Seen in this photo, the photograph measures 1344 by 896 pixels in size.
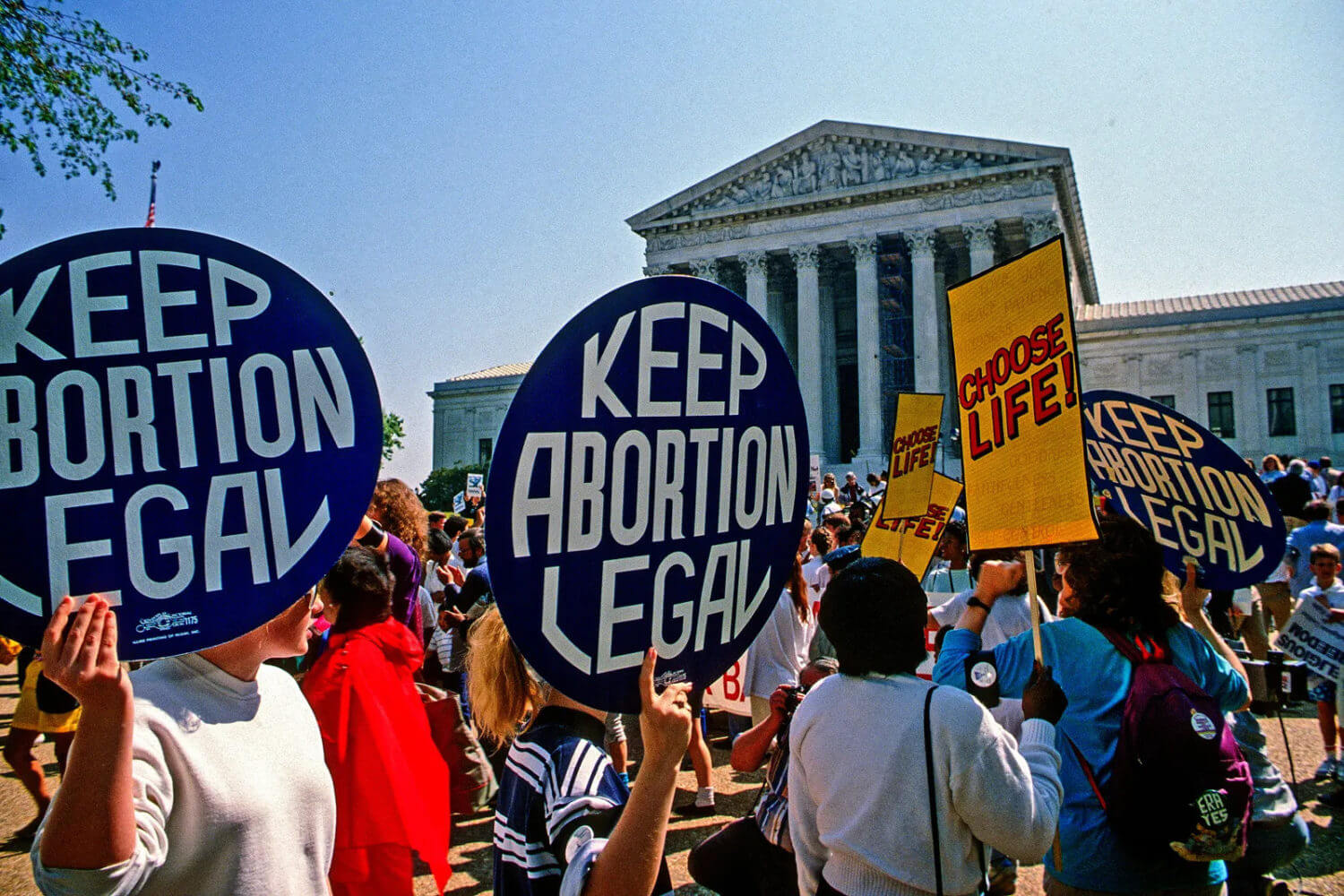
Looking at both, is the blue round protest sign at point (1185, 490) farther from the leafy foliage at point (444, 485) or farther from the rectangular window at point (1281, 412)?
the leafy foliage at point (444, 485)

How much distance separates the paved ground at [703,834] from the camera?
4.46m

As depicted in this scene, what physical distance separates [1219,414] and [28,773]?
4019cm

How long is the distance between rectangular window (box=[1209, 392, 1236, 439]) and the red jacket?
1551 inches

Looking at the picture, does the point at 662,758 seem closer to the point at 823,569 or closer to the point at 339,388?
the point at 339,388

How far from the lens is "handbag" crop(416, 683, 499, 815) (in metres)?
3.25

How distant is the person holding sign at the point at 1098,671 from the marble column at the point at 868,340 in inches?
1314

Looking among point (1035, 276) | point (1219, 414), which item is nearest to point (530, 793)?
point (1035, 276)

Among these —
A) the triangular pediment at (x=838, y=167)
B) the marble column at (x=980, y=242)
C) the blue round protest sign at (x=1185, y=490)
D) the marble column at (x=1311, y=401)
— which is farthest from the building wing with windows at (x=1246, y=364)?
the blue round protest sign at (x=1185, y=490)

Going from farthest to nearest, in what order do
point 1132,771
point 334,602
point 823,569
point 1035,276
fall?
point 823,569 < point 334,602 < point 1035,276 < point 1132,771

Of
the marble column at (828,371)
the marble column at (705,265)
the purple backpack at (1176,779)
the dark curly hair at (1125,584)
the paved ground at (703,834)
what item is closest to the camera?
the purple backpack at (1176,779)

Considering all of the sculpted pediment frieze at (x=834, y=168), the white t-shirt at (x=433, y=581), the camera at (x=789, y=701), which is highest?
the sculpted pediment frieze at (x=834, y=168)

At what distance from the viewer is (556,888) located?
1650 mm

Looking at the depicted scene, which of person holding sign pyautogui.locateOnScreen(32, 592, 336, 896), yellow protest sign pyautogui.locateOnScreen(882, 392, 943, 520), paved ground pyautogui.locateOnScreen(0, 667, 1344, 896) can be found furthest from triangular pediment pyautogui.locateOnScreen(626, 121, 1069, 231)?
person holding sign pyautogui.locateOnScreen(32, 592, 336, 896)

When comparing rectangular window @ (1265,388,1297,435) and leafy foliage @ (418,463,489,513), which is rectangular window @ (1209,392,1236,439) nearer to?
rectangular window @ (1265,388,1297,435)
